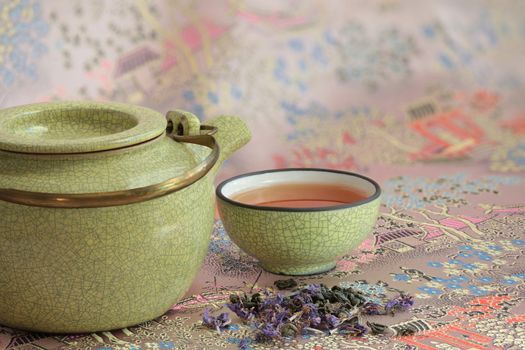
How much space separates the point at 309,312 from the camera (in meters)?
1.11

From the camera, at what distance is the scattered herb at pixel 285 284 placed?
122 centimetres

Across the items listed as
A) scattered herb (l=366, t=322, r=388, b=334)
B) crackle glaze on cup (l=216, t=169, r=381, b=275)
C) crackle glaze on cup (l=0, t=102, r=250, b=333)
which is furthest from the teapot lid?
scattered herb (l=366, t=322, r=388, b=334)

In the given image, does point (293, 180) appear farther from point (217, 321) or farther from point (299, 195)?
point (217, 321)

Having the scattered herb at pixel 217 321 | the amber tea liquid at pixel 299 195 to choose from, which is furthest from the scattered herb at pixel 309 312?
the amber tea liquid at pixel 299 195

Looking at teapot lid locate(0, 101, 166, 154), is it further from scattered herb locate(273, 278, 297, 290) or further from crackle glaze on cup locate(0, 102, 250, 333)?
scattered herb locate(273, 278, 297, 290)

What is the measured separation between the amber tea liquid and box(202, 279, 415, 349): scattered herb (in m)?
0.16

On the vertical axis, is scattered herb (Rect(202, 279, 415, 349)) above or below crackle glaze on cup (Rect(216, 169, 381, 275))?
below

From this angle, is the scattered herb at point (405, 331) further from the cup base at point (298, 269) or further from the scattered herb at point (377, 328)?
the cup base at point (298, 269)

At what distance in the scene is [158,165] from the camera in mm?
1065

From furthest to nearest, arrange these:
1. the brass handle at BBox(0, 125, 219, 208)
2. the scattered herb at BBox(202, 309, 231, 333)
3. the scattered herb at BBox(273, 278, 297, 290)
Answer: the scattered herb at BBox(273, 278, 297, 290)
the scattered herb at BBox(202, 309, 231, 333)
the brass handle at BBox(0, 125, 219, 208)

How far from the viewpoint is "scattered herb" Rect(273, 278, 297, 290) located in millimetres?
1220

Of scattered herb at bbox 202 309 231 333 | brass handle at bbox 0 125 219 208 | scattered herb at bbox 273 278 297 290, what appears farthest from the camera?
scattered herb at bbox 273 278 297 290

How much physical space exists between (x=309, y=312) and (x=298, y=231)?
13 centimetres

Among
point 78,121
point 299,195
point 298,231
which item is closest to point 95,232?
point 78,121
